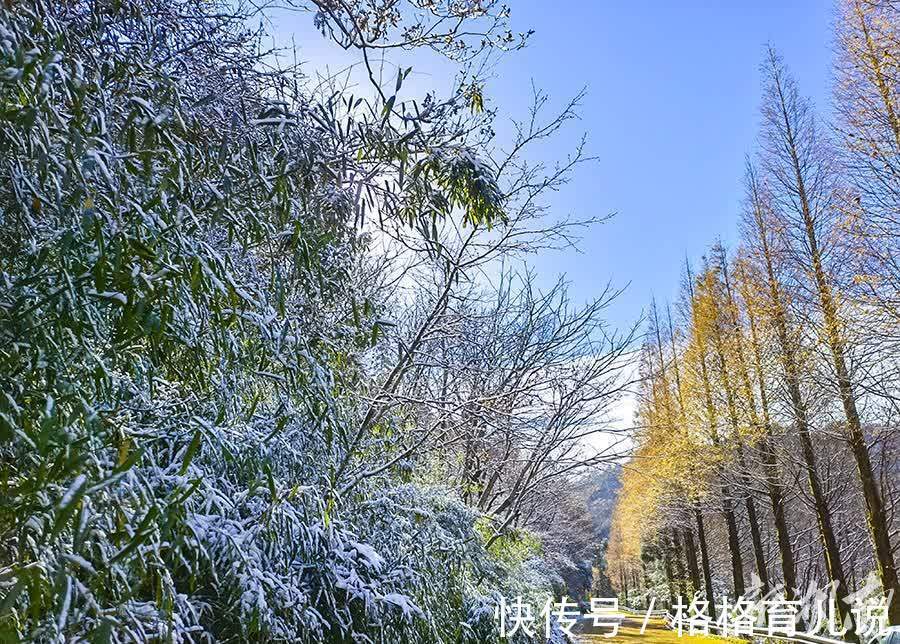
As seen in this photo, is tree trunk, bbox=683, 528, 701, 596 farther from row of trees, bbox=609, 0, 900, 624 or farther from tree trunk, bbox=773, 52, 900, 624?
tree trunk, bbox=773, 52, 900, 624

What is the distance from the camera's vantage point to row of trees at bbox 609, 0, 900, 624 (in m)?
7.15

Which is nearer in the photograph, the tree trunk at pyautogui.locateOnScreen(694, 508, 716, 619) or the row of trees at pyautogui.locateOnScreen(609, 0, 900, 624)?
the row of trees at pyautogui.locateOnScreen(609, 0, 900, 624)

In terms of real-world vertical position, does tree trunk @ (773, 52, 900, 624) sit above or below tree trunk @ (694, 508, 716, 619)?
above

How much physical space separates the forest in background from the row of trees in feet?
11.8

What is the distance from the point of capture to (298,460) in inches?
109

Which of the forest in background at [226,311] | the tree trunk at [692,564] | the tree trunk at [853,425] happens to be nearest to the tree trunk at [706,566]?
the tree trunk at [692,564]

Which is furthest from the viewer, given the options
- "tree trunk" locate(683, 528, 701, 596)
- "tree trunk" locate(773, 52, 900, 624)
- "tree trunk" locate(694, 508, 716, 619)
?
"tree trunk" locate(683, 528, 701, 596)

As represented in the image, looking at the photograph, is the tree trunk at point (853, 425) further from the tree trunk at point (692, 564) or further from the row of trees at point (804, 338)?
the tree trunk at point (692, 564)

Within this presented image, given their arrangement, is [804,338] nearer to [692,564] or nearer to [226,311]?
[226,311]

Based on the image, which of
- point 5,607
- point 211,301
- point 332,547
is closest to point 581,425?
point 332,547

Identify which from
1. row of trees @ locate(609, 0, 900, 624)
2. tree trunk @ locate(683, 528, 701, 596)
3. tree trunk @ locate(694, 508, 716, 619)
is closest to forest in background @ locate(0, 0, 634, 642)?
row of trees @ locate(609, 0, 900, 624)

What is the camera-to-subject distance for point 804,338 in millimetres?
8602

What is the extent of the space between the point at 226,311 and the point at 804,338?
8.81m

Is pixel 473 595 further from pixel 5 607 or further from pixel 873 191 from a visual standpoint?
pixel 873 191
